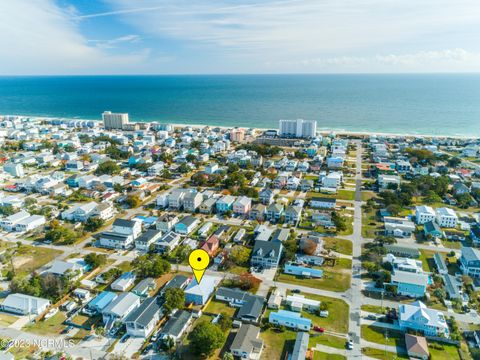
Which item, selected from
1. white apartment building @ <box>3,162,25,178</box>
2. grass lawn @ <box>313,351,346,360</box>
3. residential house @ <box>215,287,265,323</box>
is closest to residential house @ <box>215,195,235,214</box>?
residential house @ <box>215,287,265,323</box>

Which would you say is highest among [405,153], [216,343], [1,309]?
[405,153]

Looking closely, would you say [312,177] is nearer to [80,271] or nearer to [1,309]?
[80,271]

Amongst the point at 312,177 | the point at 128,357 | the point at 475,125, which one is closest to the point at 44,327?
the point at 128,357

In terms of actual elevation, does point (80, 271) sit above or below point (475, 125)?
below

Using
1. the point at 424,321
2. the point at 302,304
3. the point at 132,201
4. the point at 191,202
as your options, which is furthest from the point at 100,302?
the point at 424,321

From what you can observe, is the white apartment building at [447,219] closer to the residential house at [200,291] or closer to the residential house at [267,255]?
the residential house at [267,255]

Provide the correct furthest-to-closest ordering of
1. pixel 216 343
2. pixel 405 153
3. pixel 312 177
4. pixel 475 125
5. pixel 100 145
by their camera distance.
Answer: pixel 475 125
pixel 100 145
pixel 405 153
pixel 312 177
pixel 216 343

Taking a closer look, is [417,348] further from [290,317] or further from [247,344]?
[247,344]

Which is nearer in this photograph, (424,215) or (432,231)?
(432,231)
